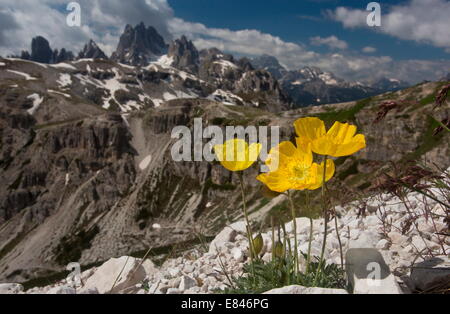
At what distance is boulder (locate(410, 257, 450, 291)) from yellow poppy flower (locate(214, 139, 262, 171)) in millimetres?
1852

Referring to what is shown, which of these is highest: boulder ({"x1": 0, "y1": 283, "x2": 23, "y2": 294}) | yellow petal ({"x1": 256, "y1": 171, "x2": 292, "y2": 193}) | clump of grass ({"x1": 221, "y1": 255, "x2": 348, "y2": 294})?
yellow petal ({"x1": 256, "y1": 171, "x2": 292, "y2": 193})

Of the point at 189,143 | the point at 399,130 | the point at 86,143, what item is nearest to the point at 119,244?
the point at 189,143

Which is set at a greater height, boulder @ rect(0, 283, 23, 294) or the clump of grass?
the clump of grass

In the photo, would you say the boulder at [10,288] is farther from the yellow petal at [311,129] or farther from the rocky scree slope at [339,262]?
the yellow petal at [311,129]

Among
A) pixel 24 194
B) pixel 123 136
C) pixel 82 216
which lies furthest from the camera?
pixel 123 136

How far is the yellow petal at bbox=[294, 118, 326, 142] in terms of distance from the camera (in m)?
2.46

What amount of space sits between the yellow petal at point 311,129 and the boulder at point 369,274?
1.27 meters

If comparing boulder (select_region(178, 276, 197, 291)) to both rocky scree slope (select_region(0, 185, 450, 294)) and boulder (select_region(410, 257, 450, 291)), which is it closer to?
rocky scree slope (select_region(0, 185, 450, 294))

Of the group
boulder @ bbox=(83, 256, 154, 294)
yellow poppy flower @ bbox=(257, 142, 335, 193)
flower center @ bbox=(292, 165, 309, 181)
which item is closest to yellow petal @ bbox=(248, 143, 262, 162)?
yellow poppy flower @ bbox=(257, 142, 335, 193)

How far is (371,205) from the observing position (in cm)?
665

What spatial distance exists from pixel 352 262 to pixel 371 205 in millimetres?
4452

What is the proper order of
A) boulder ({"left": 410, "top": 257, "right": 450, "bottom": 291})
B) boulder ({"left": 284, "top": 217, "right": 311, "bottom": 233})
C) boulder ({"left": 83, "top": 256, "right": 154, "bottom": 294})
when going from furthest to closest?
boulder ({"left": 284, "top": 217, "right": 311, "bottom": 233}), boulder ({"left": 83, "top": 256, "right": 154, "bottom": 294}), boulder ({"left": 410, "top": 257, "right": 450, "bottom": 291})

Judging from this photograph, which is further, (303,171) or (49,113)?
(49,113)

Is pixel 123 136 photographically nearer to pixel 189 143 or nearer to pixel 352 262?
pixel 189 143
